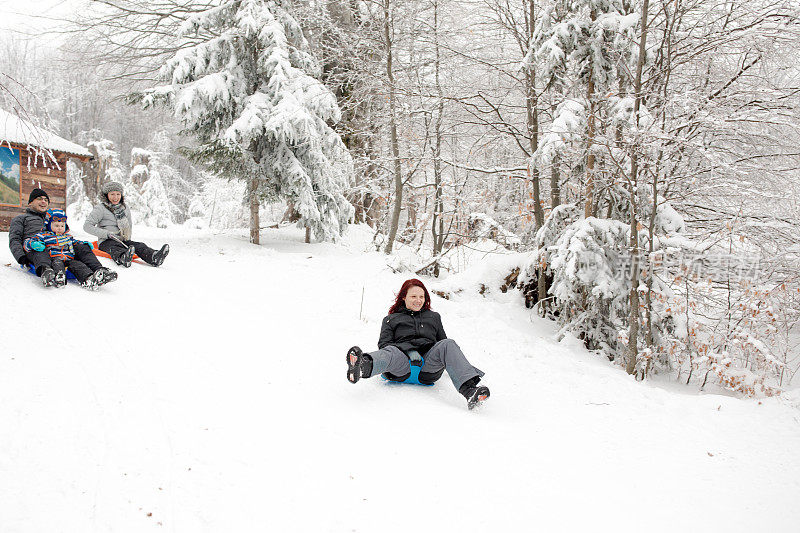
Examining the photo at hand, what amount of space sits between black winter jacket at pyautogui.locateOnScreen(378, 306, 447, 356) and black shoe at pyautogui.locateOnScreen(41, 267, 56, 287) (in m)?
3.79

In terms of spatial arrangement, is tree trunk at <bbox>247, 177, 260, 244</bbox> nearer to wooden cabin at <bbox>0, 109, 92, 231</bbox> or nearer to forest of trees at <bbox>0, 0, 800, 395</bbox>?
forest of trees at <bbox>0, 0, 800, 395</bbox>

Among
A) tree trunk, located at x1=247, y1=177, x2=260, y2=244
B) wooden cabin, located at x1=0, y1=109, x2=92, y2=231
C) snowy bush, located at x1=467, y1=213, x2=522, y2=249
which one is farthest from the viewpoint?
wooden cabin, located at x1=0, y1=109, x2=92, y2=231

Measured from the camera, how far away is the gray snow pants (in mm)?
3855

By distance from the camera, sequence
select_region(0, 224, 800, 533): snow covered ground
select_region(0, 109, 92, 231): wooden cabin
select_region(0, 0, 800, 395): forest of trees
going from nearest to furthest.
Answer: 1. select_region(0, 224, 800, 533): snow covered ground
2. select_region(0, 0, 800, 395): forest of trees
3. select_region(0, 109, 92, 231): wooden cabin

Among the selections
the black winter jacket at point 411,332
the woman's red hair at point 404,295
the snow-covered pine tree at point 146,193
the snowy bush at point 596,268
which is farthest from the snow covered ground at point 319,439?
the snow-covered pine tree at point 146,193

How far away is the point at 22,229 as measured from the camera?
5.65 m

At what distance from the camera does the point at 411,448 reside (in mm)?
3135

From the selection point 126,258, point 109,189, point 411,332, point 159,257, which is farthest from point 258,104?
point 411,332

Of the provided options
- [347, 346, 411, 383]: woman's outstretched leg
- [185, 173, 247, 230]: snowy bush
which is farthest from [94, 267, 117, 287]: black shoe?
[185, 173, 247, 230]: snowy bush

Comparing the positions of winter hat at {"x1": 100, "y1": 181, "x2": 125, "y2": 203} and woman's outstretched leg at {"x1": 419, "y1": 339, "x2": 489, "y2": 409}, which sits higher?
winter hat at {"x1": 100, "y1": 181, "x2": 125, "y2": 203}

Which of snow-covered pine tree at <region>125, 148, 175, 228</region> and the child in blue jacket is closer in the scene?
the child in blue jacket

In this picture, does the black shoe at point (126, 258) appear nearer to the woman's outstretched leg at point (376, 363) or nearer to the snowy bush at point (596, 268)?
the woman's outstretched leg at point (376, 363)

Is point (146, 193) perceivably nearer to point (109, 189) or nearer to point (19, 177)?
point (19, 177)

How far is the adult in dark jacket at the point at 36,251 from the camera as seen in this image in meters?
5.41
